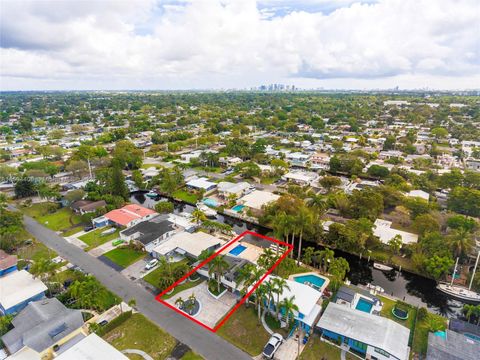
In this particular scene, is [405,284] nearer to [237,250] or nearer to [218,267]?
[237,250]

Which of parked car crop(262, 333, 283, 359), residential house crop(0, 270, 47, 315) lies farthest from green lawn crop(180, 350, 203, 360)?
residential house crop(0, 270, 47, 315)

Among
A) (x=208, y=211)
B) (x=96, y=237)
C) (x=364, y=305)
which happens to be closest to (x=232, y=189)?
(x=208, y=211)

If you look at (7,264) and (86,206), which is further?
(86,206)

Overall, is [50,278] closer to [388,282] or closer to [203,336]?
[203,336]

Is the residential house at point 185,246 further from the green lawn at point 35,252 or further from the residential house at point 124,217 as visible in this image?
the green lawn at point 35,252

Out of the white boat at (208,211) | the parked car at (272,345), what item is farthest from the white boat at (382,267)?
the white boat at (208,211)
